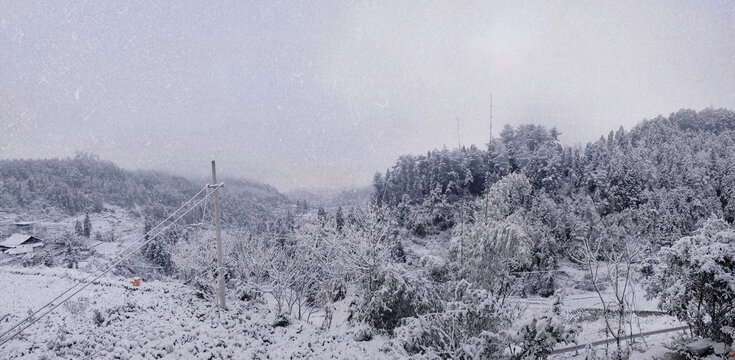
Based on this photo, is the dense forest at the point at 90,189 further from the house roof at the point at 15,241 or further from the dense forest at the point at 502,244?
the house roof at the point at 15,241

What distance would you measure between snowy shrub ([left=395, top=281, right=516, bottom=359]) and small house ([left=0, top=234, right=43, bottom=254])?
73239 millimetres

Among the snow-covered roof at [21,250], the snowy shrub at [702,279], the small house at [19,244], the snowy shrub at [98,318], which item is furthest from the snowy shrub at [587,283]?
the small house at [19,244]

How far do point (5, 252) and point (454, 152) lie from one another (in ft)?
253

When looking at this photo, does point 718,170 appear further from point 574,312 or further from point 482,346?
point 482,346

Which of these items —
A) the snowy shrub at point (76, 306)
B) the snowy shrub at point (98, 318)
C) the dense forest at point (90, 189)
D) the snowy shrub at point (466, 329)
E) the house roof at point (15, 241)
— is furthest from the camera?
the dense forest at point (90, 189)

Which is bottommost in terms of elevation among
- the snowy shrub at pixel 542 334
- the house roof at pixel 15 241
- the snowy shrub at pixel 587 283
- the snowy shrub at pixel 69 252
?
the snowy shrub at pixel 587 283

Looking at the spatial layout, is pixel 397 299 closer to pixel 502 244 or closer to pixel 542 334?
pixel 502 244

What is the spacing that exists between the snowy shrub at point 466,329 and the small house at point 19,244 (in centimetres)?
7324

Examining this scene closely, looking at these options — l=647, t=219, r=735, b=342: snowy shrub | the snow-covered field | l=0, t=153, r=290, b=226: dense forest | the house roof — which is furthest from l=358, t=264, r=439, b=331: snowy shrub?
l=0, t=153, r=290, b=226: dense forest

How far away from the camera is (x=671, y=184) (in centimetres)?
5219

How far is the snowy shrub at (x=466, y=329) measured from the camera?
11125 millimetres

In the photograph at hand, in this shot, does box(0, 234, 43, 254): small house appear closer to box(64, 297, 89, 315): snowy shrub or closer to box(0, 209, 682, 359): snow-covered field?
box(0, 209, 682, 359): snow-covered field

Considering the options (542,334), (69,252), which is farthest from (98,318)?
(69,252)

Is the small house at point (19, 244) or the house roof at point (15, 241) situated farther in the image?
the house roof at point (15, 241)
